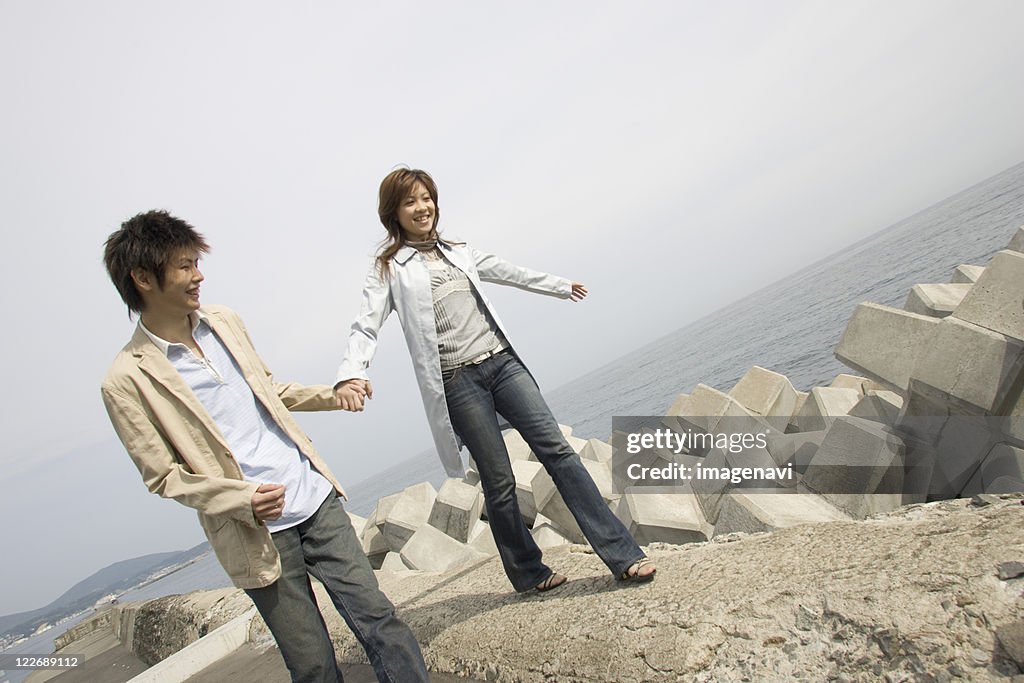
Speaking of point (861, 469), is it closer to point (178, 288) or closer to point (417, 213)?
point (417, 213)

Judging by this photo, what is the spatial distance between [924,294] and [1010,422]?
8.35ft

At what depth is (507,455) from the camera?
7.75 feet

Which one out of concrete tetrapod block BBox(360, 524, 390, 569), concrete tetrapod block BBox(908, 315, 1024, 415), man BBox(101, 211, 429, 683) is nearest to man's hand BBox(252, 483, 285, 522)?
man BBox(101, 211, 429, 683)

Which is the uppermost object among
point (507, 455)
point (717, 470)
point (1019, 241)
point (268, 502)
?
point (268, 502)

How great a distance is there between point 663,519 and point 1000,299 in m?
2.06

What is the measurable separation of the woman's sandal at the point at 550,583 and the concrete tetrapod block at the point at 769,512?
3.10ft

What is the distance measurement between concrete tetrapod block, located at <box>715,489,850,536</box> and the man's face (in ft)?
7.91

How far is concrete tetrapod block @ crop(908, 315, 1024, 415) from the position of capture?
9.74 feet

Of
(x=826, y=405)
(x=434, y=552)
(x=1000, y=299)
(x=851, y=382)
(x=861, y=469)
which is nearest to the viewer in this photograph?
(x=1000, y=299)

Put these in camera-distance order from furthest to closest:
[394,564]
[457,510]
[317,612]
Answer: [457,510], [394,564], [317,612]

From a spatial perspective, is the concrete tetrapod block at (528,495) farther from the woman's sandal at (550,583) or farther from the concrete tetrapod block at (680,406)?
the concrete tetrapod block at (680,406)

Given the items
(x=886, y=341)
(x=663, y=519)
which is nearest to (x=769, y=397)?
(x=886, y=341)

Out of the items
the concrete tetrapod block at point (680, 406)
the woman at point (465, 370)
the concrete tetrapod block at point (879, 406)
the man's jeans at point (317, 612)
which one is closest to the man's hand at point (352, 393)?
the woman at point (465, 370)

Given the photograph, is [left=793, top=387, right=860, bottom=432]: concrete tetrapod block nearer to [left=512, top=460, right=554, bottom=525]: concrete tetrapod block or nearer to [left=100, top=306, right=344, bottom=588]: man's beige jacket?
[left=512, top=460, right=554, bottom=525]: concrete tetrapod block
